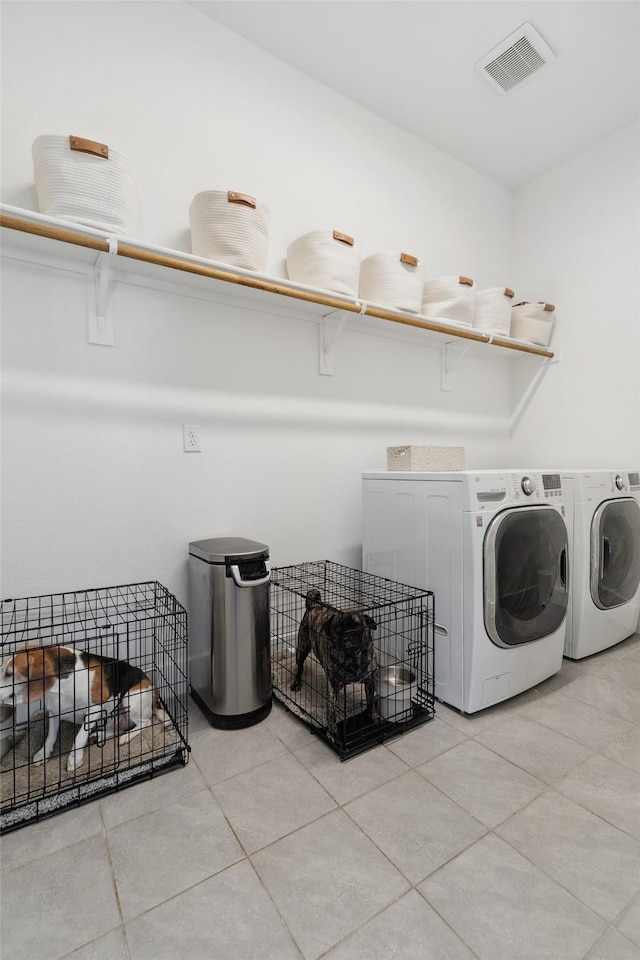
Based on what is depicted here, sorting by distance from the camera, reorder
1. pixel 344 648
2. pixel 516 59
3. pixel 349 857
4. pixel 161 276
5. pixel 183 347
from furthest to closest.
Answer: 1. pixel 516 59
2. pixel 183 347
3. pixel 161 276
4. pixel 344 648
5. pixel 349 857

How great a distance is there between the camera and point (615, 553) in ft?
7.59

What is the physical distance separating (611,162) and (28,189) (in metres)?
3.07

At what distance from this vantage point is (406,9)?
6.59 ft

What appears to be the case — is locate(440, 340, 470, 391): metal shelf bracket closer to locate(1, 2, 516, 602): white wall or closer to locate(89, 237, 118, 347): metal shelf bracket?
locate(1, 2, 516, 602): white wall

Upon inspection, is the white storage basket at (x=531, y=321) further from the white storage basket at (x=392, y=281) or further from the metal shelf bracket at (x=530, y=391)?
the white storage basket at (x=392, y=281)

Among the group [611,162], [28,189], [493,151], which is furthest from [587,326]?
[28,189]

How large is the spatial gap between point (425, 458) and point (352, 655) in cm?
95

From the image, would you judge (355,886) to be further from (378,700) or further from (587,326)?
(587,326)

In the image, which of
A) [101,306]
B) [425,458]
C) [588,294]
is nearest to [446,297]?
[425,458]

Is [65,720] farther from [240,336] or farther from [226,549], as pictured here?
[240,336]

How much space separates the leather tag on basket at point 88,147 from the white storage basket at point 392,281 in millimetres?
1191

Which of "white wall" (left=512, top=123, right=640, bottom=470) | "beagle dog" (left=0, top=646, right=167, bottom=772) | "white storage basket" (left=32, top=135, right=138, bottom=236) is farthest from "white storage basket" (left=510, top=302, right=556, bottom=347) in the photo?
"beagle dog" (left=0, top=646, right=167, bottom=772)

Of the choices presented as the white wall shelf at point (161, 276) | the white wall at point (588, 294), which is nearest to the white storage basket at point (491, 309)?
the white wall shelf at point (161, 276)

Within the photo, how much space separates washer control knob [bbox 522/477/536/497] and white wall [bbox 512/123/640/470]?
115cm
